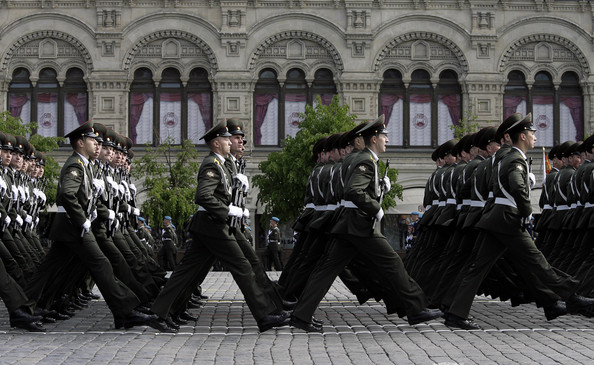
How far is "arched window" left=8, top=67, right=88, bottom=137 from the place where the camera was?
1668 inches

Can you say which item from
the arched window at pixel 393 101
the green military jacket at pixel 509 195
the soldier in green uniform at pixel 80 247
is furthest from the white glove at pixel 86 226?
the arched window at pixel 393 101

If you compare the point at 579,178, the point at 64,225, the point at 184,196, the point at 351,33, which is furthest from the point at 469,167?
the point at 351,33

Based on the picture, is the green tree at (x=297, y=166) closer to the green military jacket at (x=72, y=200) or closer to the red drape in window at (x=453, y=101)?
the red drape in window at (x=453, y=101)

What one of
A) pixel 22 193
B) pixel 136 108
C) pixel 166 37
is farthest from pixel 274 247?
pixel 22 193

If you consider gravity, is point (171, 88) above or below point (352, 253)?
above

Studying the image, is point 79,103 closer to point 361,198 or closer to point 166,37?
point 166,37

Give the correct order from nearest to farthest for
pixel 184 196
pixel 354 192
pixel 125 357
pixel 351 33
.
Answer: pixel 125 357 < pixel 354 192 < pixel 184 196 < pixel 351 33

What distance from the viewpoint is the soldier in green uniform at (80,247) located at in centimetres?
1163

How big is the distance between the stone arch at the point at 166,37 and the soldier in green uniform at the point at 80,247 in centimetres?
3013

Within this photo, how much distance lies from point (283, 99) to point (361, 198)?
3162 cm

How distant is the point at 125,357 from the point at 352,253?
3.18 m

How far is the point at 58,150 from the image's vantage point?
42.2 meters

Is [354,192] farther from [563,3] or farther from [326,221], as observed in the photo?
[563,3]

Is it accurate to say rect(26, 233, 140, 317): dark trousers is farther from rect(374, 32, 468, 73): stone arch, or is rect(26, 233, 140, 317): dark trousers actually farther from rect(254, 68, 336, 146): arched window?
rect(374, 32, 468, 73): stone arch
